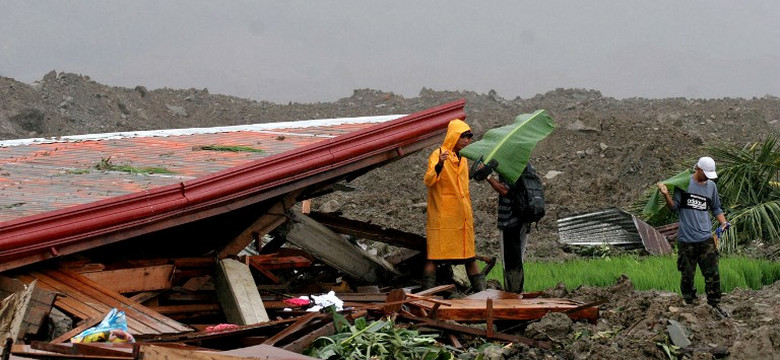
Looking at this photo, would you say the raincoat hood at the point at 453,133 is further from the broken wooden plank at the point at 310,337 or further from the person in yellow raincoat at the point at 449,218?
the broken wooden plank at the point at 310,337

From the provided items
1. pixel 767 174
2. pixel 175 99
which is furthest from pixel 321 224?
pixel 175 99

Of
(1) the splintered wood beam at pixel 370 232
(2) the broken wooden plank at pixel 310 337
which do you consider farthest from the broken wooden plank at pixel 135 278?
(1) the splintered wood beam at pixel 370 232

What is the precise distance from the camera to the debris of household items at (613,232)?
17.1m

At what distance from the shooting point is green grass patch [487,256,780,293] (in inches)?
526

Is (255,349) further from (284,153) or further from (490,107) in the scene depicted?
(490,107)

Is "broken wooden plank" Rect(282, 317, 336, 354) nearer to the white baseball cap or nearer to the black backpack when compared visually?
the black backpack

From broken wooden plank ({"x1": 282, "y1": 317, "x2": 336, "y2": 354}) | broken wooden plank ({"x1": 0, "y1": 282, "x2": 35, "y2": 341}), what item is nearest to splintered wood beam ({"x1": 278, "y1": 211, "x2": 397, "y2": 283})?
broken wooden plank ({"x1": 282, "y1": 317, "x2": 336, "y2": 354})

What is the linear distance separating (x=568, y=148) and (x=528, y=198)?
16731 millimetres

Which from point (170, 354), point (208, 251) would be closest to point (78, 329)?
point (170, 354)

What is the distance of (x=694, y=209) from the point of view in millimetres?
11781

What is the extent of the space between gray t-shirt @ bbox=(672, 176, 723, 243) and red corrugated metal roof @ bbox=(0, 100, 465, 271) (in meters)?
2.21

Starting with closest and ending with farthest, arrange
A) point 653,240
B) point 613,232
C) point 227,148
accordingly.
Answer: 1. point 227,148
2. point 653,240
3. point 613,232

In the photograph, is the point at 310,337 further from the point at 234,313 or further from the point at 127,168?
the point at 127,168

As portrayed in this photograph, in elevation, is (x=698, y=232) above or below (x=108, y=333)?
above
